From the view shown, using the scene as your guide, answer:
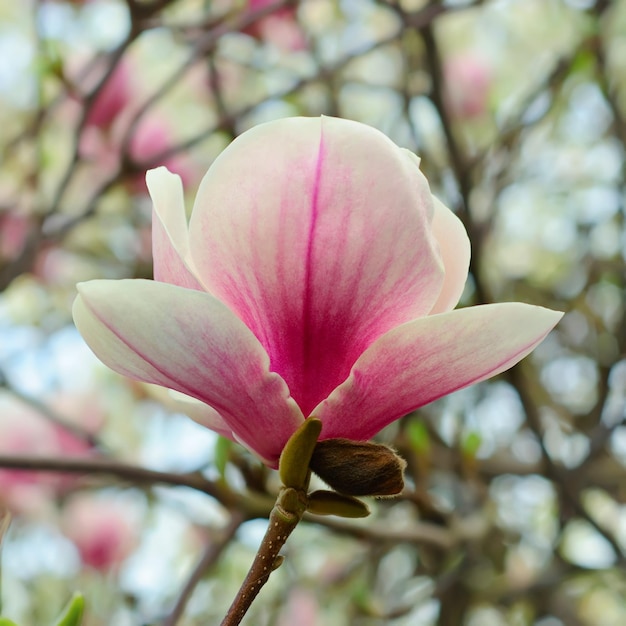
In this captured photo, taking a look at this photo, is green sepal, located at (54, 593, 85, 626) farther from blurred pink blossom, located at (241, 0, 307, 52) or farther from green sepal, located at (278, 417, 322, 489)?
blurred pink blossom, located at (241, 0, 307, 52)

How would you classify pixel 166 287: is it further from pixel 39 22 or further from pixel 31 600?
pixel 31 600

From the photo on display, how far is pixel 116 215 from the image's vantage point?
1.80 metres

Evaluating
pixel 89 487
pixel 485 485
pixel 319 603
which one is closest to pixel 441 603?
pixel 485 485

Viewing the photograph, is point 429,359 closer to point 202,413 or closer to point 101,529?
point 202,413

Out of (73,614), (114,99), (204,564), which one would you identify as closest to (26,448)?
(114,99)

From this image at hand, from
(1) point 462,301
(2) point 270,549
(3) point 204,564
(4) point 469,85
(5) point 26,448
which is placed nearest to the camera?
(2) point 270,549

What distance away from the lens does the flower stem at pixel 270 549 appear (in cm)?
35

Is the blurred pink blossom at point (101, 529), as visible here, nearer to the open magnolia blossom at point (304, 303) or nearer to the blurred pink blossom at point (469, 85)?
the blurred pink blossom at point (469, 85)

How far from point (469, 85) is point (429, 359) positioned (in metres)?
1.78

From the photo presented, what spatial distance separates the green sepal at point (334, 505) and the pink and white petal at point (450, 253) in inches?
4.0

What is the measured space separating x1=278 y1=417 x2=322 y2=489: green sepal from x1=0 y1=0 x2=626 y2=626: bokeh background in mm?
291

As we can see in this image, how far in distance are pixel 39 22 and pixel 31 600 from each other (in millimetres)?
1124

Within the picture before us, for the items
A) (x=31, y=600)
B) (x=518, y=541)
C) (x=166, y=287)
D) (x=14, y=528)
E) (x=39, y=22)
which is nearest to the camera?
(x=166, y=287)

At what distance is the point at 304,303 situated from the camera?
40 cm
